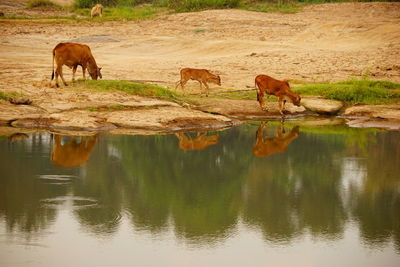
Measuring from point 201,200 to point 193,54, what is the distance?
45.3 feet

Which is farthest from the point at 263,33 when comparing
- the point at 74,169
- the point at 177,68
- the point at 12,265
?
the point at 12,265

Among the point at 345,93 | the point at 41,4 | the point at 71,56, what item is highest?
the point at 41,4


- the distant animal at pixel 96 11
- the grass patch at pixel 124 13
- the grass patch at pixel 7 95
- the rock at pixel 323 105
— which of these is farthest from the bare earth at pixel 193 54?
the distant animal at pixel 96 11

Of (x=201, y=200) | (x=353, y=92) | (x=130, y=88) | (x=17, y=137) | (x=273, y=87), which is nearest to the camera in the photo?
(x=201, y=200)

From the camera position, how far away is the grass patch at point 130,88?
54.7 feet

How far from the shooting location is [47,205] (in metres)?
9.91

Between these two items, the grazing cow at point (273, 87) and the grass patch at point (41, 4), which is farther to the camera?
the grass patch at point (41, 4)

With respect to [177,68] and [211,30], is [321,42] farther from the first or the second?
[177,68]

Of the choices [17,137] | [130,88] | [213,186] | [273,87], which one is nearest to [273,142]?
[273,87]

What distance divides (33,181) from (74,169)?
981mm

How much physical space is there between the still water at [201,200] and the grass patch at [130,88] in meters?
2.37

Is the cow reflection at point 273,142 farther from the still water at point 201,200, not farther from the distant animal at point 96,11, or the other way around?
the distant animal at point 96,11

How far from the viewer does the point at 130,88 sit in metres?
16.8

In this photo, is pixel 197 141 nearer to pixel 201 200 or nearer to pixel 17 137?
pixel 17 137
